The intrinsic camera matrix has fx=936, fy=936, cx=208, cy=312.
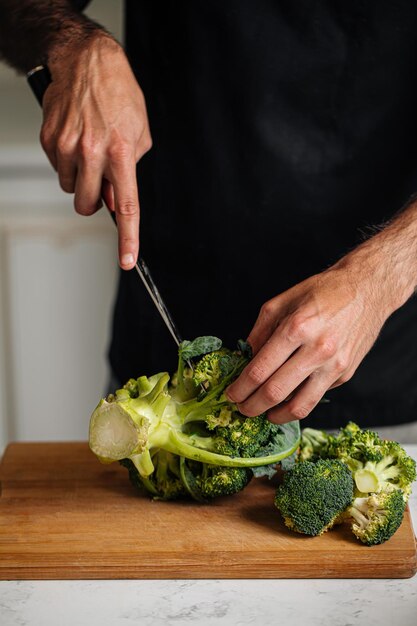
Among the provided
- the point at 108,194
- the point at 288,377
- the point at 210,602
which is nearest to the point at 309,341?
the point at 288,377

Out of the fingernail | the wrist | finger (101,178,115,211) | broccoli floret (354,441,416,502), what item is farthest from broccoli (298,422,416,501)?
the wrist

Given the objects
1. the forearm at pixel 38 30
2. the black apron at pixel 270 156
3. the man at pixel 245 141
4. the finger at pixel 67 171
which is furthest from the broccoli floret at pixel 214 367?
the forearm at pixel 38 30

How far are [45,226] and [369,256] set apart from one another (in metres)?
1.35

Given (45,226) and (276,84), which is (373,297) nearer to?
(276,84)

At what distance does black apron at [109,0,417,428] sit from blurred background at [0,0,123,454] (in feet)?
1.87

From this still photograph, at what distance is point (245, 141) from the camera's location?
1972 millimetres

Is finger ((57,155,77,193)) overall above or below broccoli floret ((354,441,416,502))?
above

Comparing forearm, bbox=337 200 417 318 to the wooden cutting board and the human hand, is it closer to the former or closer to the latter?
the human hand

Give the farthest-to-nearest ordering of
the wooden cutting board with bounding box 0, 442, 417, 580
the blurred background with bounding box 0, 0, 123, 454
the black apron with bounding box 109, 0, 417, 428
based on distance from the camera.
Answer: the blurred background with bounding box 0, 0, 123, 454 → the black apron with bounding box 109, 0, 417, 428 → the wooden cutting board with bounding box 0, 442, 417, 580

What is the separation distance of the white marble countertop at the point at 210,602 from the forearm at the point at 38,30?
3.17 ft

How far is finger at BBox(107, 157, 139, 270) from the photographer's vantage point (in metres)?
1.52

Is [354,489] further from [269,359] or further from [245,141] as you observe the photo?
[245,141]

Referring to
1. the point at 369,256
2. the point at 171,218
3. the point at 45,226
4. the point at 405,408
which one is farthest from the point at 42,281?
the point at 369,256

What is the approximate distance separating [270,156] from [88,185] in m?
0.50
